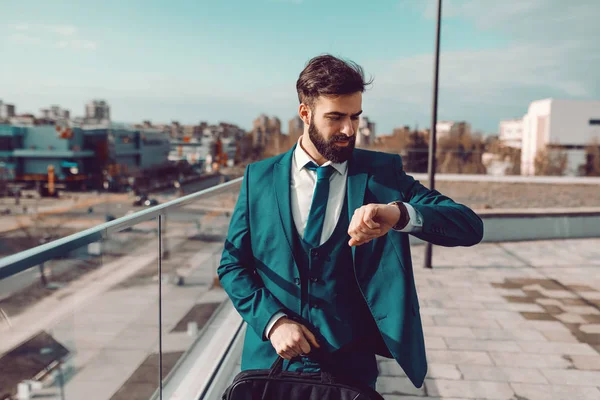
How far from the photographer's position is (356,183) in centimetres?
136

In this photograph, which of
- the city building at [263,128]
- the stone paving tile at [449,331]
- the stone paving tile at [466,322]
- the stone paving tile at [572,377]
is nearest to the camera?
the stone paving tile at [572,377]

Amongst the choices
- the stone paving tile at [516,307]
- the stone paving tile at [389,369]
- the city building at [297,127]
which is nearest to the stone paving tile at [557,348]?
the stone paving tile at [516,307]

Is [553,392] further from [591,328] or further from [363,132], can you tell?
[363,132]

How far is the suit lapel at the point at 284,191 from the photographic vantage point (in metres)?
1.33

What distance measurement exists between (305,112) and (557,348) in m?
3.84

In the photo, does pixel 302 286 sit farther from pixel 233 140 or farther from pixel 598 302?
pixel 233 140

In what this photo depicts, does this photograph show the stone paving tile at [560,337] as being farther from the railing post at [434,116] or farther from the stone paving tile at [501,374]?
the railing post at [434,116]

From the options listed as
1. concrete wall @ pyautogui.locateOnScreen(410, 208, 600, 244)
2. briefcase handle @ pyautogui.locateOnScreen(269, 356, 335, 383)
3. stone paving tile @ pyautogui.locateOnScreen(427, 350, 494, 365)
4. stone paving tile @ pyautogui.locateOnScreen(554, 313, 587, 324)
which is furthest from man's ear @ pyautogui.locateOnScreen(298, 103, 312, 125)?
concrete wall @ pyautogui.locateOnScreen(410, 208, 600, 244)

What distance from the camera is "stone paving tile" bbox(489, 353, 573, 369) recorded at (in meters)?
3.82

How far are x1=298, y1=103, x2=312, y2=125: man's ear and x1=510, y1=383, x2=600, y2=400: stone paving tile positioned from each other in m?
2.81

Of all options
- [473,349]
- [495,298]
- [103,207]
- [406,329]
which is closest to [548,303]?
[495,298]

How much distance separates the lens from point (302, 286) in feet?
4.38

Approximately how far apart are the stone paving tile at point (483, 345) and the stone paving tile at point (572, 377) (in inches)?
16.5

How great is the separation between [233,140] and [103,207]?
72130mm
